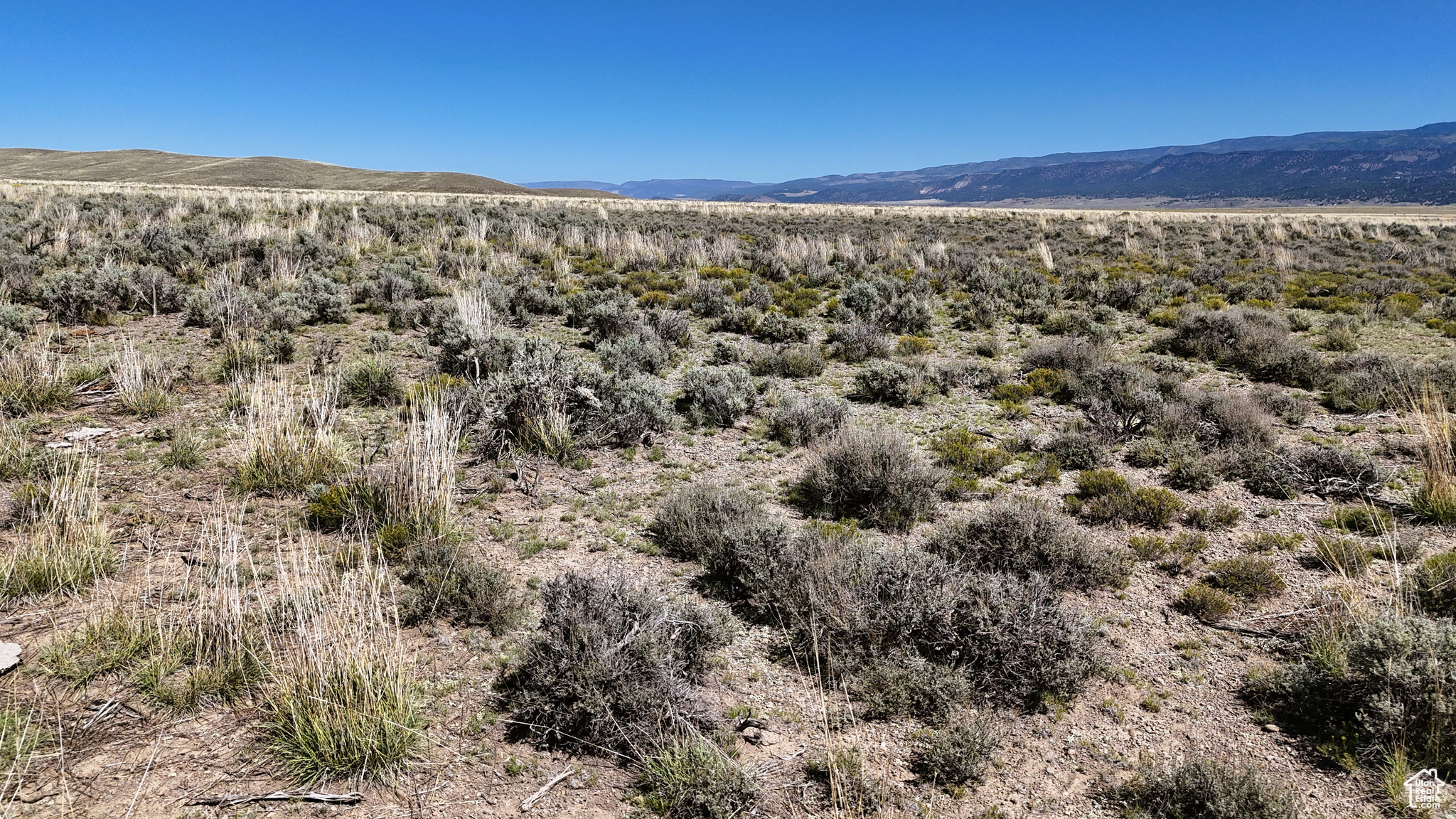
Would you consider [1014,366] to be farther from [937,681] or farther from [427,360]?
[427,360]

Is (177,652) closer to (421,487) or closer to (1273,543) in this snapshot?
(421,487)

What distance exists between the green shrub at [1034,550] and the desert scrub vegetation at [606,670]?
6.49 ft

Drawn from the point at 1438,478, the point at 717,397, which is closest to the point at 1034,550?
the point at 1438,478

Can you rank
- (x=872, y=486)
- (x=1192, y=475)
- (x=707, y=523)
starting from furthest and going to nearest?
(x=1192, y=475) < (x=872, y=486) < (x=707, y=523)

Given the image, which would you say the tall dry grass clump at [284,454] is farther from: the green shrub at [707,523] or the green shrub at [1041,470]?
the green shrub at [1041,470]

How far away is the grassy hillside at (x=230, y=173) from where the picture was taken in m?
72.4

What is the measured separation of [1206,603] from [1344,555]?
968 mm

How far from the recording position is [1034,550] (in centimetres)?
448

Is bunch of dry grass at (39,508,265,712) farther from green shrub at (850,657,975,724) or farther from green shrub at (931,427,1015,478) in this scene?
green shrub at (931,427,1015,478)

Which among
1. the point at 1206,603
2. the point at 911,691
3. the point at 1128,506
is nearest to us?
the point at 911,691

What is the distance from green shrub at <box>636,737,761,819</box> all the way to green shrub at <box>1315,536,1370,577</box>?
416cm

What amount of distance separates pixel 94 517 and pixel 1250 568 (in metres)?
7.66

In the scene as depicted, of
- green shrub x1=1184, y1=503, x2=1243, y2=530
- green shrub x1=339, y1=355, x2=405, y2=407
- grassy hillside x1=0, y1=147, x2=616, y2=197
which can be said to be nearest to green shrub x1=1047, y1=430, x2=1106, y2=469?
green shrub x1=1184, y1=503, x2=1243, y2=530

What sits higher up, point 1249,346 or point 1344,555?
point 1249,346
